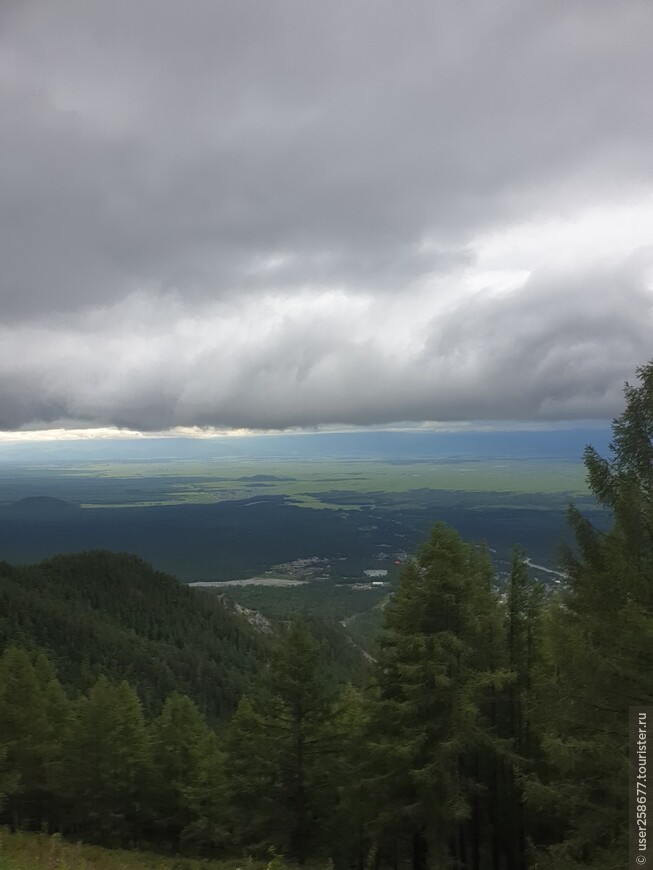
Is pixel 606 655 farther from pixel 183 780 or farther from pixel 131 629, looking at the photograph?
pixel 131 629

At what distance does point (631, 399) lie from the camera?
12.4m

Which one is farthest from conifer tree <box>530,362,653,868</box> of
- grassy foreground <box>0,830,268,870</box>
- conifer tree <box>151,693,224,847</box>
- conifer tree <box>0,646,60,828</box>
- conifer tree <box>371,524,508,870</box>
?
conifer tree <box>0,646,60,828</box>

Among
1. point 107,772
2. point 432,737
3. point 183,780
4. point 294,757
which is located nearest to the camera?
point 432,737

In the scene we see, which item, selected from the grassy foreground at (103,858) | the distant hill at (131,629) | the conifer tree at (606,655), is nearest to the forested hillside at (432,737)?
the conifer tree at (606,655)

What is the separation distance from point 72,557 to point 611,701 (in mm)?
210331

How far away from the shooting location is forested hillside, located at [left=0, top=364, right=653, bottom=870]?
10.6m

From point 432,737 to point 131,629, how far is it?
6483 inches

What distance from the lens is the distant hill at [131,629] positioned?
409 ft

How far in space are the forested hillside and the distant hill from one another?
241 ft

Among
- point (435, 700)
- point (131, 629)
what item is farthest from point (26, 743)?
point (131, 629)

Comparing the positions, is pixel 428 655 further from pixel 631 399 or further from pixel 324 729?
pixel 631 399

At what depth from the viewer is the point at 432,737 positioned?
13727 mm

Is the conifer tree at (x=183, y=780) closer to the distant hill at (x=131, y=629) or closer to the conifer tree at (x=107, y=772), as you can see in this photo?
the conifer tree at (x=107, y=772)

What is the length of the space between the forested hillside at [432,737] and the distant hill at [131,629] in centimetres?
7344
